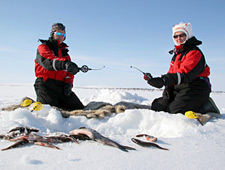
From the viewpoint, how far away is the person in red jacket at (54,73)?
133 inches

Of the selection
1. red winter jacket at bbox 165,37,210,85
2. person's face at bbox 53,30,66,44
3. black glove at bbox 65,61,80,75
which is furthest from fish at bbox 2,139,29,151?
person's face at bbox 53,30,66,44

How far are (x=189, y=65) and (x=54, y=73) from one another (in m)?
2.53

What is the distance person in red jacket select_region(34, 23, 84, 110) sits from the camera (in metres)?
3.37

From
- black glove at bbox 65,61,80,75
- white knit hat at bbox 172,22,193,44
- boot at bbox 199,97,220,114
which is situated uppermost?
white knit hat at bbox 172,22,193,44

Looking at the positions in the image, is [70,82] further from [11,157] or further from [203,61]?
[11,157]

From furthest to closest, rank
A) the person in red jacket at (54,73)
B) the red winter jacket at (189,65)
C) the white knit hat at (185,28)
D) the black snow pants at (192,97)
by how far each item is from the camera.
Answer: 1. the person in red jacket at (54,73)
2. the white knit hat at (185,28)
3. the black snow pants at (192,97)
4. the red winter jacket at (189,65)

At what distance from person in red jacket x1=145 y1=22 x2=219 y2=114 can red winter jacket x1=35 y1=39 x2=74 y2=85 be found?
164 centimetres

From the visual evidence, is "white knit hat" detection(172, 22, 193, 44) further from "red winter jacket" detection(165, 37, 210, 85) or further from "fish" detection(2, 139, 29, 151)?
"fish" detection(2, 139, 29, 151)

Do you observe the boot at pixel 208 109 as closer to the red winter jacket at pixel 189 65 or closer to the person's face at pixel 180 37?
the red winter jacket at pixel 189 65

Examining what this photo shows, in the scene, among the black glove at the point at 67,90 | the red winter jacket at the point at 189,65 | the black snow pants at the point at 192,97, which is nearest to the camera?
the red winter jacket at the point at 189,65

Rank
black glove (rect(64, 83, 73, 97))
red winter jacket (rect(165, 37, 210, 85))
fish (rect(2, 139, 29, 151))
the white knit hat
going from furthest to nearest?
black glove (rect(64, 83, 73, 97))
the white knit hat
red winter jacket (rect(165, 37, 210, 85))
fish (rect(2, 139, 29, 151))

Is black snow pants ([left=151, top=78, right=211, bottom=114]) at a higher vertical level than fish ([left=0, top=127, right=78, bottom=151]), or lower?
higher

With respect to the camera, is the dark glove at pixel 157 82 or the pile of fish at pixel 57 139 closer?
the pile of fish at pixel 57 139

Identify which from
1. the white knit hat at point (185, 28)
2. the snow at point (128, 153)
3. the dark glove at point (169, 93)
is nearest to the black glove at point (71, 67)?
the snow at point (128, 153)
